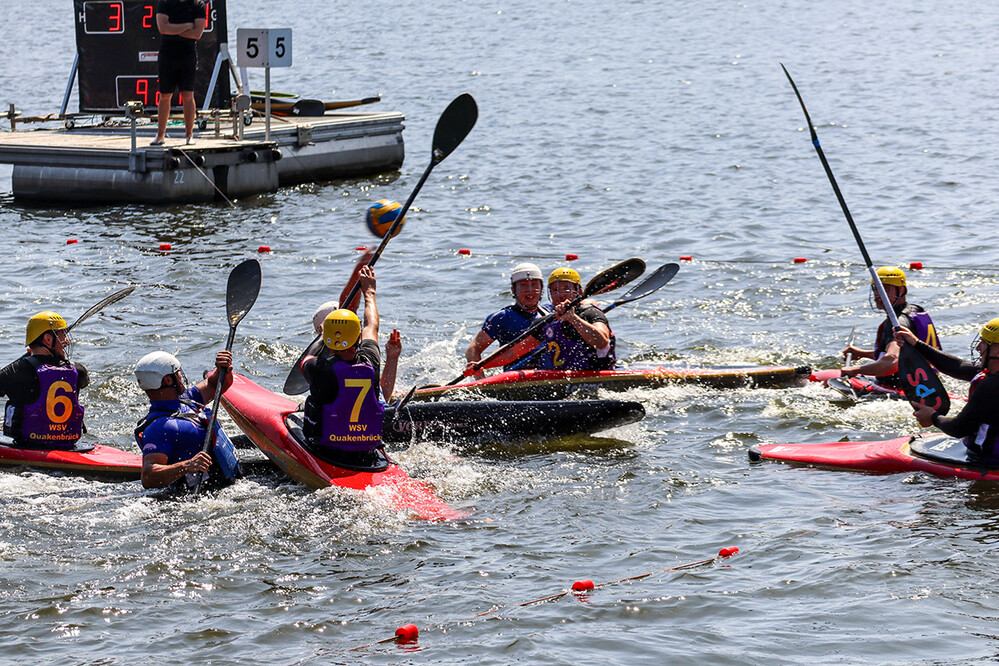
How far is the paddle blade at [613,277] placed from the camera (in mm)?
9792

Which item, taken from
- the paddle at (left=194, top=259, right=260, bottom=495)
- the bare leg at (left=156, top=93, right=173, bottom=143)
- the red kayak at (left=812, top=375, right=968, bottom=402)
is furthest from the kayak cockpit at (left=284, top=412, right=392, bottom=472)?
the bare leg at (left=156, top=93, right=173, bottom=143)

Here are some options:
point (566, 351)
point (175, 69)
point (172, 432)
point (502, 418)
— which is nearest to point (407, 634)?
point (172, 432)

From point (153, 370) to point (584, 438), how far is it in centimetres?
327

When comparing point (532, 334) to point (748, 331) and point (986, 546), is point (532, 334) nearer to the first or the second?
point (748, 331)

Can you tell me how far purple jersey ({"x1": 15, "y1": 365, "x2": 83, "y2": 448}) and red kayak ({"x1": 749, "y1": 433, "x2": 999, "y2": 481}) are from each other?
4522mm

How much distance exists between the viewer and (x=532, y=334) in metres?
9.60

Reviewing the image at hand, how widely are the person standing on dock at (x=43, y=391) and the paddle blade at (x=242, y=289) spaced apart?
1107 millimetres

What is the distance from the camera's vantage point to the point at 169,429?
690 cm

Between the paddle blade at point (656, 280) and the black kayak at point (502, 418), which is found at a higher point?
the paddle blade at point (656, 280)

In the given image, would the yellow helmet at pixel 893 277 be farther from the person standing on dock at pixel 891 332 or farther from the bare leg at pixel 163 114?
the bare leg at pixel 163 114

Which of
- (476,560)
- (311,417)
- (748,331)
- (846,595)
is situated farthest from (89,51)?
(846,595)

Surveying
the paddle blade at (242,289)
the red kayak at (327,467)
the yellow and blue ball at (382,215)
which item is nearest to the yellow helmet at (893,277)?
the yellow and blue ball at (382,215)

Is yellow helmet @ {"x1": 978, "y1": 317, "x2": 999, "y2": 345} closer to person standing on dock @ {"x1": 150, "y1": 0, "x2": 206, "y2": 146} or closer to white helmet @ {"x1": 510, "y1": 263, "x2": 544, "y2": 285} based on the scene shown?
white helmet @ {"x1": 510, "y1": 263, "x2": 544, "y2": 285}

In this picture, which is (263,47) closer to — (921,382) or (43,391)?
(43,391)
